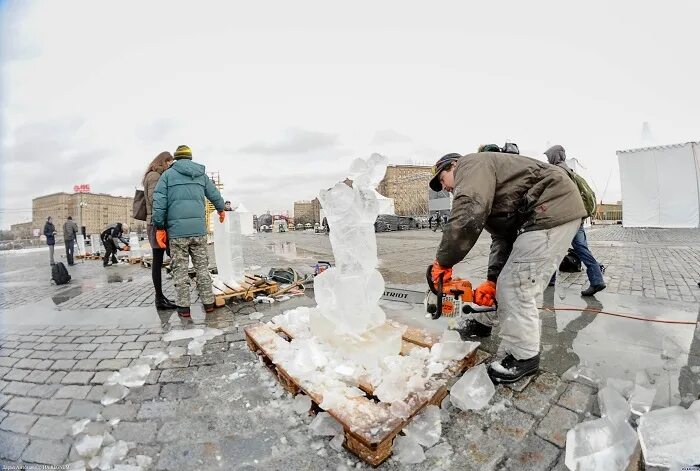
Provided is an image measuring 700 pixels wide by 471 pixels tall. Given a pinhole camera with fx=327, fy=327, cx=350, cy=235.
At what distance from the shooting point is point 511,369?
7.47ft

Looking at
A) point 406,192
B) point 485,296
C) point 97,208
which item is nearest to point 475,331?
point 485,296

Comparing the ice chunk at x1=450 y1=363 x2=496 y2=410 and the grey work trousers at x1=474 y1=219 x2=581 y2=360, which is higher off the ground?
the grey work trousers at x1=474 y1=219 x2=581 y2=360

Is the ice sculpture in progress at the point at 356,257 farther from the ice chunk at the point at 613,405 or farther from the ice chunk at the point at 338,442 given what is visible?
the ice chunk at the point at 613,405

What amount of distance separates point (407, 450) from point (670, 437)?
1.21 metres

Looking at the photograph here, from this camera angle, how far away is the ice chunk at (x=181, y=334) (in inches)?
133

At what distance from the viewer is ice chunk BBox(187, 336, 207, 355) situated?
2.97 metres

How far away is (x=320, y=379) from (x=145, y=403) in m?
1.20

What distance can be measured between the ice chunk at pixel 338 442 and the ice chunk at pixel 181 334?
7.28 ft

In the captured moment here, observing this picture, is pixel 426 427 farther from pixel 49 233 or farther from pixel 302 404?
pixel 49 233

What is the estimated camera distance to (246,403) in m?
2.14

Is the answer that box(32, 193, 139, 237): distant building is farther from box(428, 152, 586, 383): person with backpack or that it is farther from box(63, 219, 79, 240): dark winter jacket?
box(428, 152, 586, 383): person with backpack

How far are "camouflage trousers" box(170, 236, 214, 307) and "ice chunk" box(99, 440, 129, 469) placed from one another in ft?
8.14

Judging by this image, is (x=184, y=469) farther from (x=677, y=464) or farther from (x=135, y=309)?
(x=135, y=309)

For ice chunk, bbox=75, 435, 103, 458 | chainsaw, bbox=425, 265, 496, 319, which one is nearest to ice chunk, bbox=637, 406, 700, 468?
chainsaw, bbox=425, 265, 496, 319
